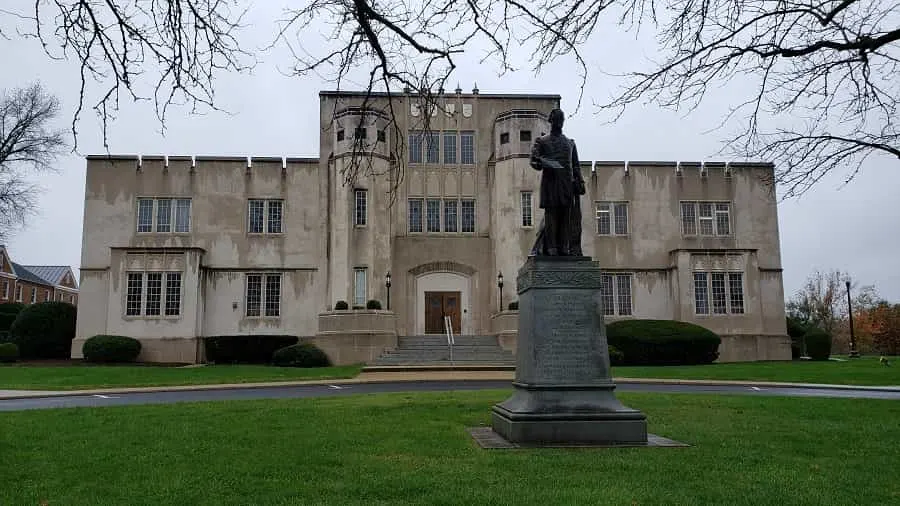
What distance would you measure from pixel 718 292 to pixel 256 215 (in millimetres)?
23517

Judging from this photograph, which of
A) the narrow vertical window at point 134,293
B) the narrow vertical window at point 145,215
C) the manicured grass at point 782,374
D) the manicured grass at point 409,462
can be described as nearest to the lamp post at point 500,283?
the manicured grass at point 782,374

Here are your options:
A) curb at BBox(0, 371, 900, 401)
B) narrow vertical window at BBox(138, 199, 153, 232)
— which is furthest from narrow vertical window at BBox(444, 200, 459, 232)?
narrow vertical window at BBox(138, 199, 153, 232)

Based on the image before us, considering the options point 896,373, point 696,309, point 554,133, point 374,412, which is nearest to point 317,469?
point 374,412

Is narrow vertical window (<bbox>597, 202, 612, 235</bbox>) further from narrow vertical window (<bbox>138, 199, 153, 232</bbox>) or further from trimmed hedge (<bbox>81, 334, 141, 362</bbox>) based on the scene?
trimmed hedge (<bbox>81, 334, 141, 362</bbox>)

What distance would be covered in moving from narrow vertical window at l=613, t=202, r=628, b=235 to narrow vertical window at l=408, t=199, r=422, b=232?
1014 cm

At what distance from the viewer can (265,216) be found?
36.1 m

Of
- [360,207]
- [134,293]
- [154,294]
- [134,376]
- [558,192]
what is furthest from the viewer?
[360,207]

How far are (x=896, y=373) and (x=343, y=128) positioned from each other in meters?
25.0

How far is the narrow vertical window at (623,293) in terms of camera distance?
1437 inches

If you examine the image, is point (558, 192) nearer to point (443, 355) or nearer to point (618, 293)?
point (443, 355)

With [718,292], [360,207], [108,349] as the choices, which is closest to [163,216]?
[108,349]

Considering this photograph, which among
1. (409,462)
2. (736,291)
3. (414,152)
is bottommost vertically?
(409,462)

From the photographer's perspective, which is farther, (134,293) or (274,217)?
(274,217)

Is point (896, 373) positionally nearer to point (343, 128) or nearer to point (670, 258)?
point (670, 258)
